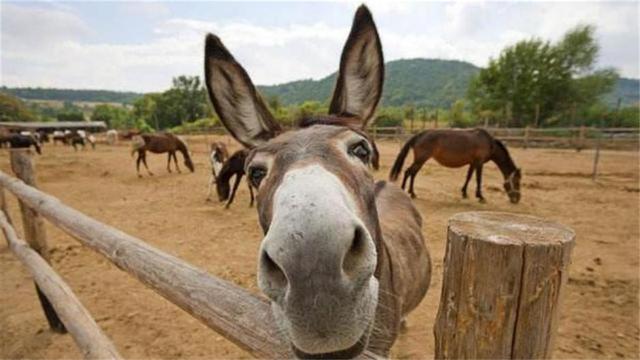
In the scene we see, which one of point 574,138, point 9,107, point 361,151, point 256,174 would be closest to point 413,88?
point 574,138

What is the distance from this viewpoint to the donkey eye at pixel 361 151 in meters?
1.54

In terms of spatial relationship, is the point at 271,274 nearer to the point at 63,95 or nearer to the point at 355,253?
the point at 355,253

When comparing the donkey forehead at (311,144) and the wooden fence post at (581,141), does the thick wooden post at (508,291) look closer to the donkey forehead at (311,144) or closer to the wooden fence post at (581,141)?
the donkey forehead at (311,144)

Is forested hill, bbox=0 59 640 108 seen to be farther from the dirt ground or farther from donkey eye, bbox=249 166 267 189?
donkey eye, bbox=249 166 267 189

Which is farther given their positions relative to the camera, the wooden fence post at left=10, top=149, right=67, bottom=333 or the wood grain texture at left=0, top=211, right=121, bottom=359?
the wooden fence post at left=10, top=149, right=67, bottom=333

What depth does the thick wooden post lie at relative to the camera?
3.07 ft

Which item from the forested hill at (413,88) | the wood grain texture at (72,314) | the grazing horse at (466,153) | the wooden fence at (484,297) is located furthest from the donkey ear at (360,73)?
the forested hill at (413,88)

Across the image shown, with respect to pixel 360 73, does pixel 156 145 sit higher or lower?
lower

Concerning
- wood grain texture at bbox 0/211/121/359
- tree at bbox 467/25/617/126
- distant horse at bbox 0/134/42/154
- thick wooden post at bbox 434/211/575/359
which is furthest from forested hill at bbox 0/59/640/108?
thick wooden post at bbox 434/211/575/359

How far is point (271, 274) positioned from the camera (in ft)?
3.17

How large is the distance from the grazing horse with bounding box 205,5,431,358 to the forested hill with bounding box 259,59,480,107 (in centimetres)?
10335

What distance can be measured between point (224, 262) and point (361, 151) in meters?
4.82

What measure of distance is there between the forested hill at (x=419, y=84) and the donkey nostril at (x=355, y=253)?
105 meters

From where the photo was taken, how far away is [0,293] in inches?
185
